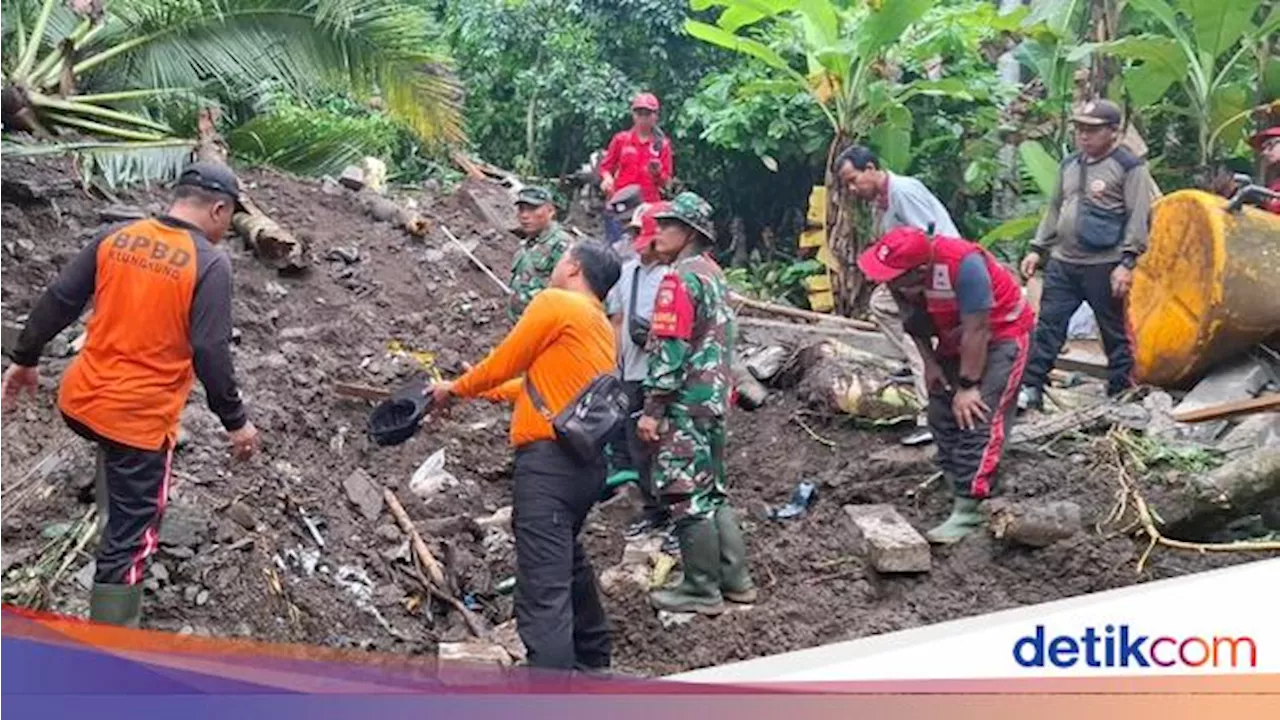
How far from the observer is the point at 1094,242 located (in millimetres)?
4668

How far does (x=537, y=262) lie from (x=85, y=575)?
7.42ft

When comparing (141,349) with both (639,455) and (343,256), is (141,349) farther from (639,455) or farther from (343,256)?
(343,256)

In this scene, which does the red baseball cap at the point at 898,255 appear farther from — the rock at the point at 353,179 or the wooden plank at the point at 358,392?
the rock at the point at 353,179

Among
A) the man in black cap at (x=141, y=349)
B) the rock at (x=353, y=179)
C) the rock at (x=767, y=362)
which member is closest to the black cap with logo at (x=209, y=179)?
the man in black cap at (x=141, y=349)

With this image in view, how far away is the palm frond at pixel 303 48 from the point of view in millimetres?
5902

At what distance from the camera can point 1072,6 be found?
545 cm

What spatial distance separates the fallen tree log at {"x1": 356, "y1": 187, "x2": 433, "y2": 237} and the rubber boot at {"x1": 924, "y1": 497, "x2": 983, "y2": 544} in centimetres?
455

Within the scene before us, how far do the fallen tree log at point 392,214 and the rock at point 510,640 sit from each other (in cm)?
399

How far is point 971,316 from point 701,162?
2804 millimetres

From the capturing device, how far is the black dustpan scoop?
339 cm

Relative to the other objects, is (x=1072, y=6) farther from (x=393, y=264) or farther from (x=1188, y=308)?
(x=393, y=264)

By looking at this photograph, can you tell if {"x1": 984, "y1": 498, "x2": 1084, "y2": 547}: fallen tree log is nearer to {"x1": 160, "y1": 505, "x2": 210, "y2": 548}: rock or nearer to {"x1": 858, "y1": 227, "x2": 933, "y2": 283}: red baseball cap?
{"x1": 858, "y1": 227, "x2": 933, "y2": 283}: red baseball cap

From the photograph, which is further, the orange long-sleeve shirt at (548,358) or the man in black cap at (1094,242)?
the man in black cap at (1094,242)

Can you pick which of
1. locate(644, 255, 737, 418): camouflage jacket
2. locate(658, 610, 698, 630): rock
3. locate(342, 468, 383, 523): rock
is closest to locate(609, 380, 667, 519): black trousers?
locate(644, 255, 737, 418): camouflage jacket
